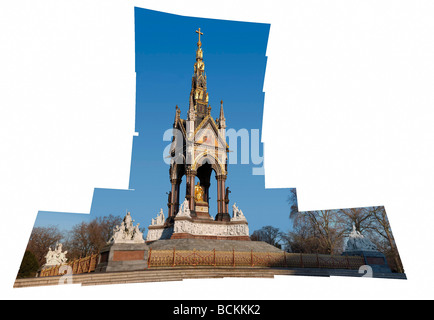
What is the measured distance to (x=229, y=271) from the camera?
9.12m

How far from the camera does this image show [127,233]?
9039mm

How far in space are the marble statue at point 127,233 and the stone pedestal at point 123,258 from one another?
229mm

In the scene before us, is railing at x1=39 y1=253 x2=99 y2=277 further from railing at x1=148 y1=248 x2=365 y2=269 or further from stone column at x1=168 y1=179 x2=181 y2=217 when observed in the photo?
stone column at x1=168 y1=179 x2=181 y2=217

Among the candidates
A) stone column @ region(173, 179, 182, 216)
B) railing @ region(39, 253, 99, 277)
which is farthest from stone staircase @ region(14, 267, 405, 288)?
stone column @ region(173, 179, 182, 216)

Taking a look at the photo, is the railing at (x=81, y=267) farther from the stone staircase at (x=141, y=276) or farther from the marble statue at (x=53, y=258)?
the stone staircase at (x=141, y=276)

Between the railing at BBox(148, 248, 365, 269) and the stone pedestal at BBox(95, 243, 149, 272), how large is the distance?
120 cm

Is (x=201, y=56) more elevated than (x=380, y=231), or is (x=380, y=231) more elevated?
(x=201, y=56)

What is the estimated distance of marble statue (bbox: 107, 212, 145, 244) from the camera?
28.4ft

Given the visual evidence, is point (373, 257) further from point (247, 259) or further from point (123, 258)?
point (123, 258)

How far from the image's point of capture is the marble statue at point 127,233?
8.65 meters
